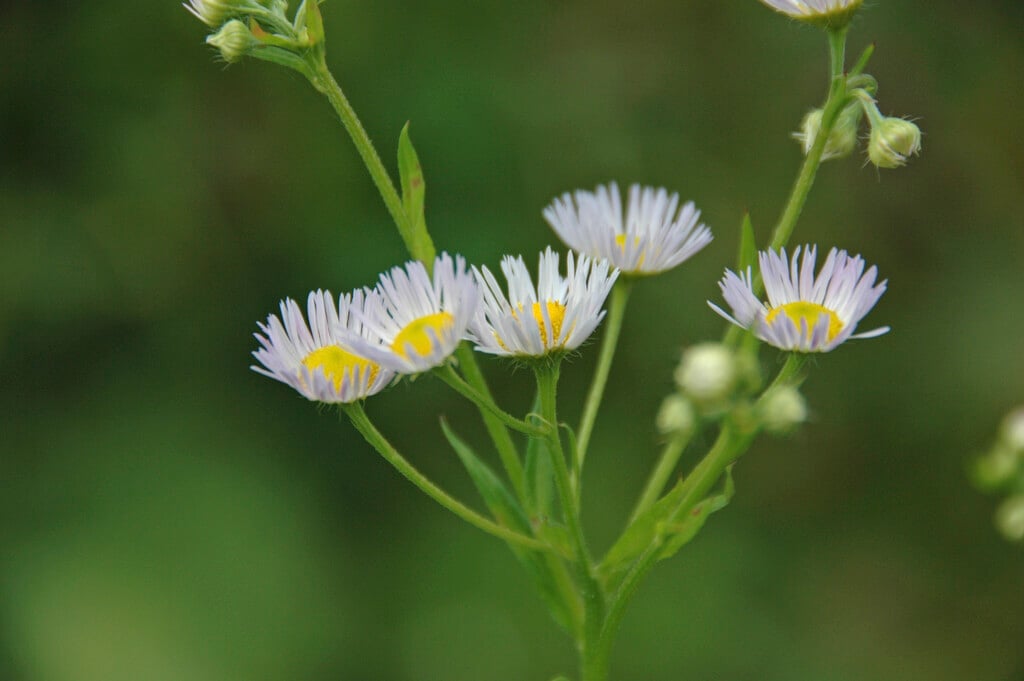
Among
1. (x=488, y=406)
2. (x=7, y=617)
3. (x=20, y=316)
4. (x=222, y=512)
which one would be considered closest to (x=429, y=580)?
(x=222, y=512)

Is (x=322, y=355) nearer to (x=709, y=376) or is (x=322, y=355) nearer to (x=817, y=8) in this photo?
(x=709, y=376)

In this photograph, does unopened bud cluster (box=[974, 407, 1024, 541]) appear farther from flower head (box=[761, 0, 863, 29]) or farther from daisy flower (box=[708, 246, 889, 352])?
flower head (box=[761, 0, 863, 29])

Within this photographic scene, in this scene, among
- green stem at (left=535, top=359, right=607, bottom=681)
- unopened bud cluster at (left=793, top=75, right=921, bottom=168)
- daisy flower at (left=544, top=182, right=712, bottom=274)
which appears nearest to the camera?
green stem at (left=535, top=359, right=607, bottom=681)

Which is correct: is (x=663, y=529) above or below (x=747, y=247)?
below

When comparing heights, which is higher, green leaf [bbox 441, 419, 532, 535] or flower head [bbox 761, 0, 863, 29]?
flower head [bbox 761, 0, 863, 29]

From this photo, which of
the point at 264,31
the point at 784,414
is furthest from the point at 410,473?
the point at 264,31

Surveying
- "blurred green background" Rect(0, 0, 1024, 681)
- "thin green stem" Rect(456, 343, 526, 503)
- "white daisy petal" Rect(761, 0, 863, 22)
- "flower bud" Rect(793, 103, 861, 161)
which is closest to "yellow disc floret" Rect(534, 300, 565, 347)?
"thin green stem" Rect(456, 343, 526, 503)

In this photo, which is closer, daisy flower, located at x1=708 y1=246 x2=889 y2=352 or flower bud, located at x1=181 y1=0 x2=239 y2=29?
daisy flower, located at x1=708 y1=246 x2=889 y2=352
